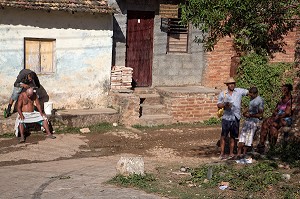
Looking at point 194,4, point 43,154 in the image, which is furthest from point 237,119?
point 43,154

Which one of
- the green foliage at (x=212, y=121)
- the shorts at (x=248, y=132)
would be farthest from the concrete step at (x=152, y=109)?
the shorts at (x=248, y=132)

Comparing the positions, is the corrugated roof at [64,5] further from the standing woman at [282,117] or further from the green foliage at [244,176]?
the green foliage at [244,176]

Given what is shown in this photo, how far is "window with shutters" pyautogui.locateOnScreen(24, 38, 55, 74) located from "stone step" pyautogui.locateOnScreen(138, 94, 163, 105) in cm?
300

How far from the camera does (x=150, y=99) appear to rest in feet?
49.1

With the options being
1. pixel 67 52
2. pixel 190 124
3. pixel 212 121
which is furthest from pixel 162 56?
pixel 67 52

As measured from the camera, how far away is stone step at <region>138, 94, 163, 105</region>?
586 inches

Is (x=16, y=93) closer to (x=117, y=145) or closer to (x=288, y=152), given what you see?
(x=117, y=145)

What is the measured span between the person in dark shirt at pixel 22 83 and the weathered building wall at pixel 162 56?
3251 millimetres

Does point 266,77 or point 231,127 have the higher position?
point 266,77

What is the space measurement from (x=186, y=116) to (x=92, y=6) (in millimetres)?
4448

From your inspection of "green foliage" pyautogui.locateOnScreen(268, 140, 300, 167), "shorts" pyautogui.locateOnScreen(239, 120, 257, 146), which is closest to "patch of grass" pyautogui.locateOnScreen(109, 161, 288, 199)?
"green foliage" pyautogui.locateOnScreen(268, 140, 300, 167)

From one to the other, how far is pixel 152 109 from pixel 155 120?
22.0 inches

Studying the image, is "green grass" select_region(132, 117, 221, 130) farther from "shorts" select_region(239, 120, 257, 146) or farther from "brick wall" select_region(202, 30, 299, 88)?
"shorts" select_region(239, 120, 257, 146)

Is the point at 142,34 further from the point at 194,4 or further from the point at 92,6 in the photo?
the point at 194,4
